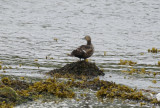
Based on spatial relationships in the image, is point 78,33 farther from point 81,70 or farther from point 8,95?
point 8,95

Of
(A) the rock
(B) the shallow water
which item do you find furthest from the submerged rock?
(A) the rock

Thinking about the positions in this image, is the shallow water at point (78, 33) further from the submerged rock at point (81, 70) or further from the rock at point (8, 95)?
the rock at point (8, 95)

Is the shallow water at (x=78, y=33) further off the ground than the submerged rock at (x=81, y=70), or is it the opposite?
the shallow water at (x=78, y=33)

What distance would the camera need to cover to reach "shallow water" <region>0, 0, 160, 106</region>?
54.3 ft

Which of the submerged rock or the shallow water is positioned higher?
the shallow water

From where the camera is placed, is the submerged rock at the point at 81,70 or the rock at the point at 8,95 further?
the submerged rock at the point at 81,70

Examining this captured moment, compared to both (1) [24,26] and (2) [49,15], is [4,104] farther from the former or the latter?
(2) [49,15]

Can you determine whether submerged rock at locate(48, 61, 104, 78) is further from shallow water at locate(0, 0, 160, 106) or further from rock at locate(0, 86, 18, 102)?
rock at locate(0, 86, 18, 102)

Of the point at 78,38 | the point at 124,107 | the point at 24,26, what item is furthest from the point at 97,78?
the point at 24,26

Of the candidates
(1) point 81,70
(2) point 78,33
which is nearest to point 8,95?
(1) point 81,70

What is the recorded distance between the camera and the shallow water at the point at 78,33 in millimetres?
16558

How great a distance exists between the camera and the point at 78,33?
26.8 m

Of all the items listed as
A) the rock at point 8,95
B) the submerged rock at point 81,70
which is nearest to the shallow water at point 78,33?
the submerged rock at point 81,70

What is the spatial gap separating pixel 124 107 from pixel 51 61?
7623 millimetres
